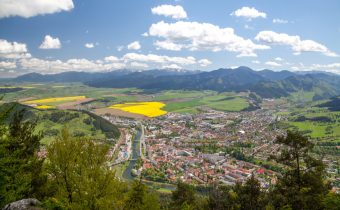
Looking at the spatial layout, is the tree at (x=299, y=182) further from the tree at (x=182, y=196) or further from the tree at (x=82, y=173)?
the tree at (x=182, y=196)

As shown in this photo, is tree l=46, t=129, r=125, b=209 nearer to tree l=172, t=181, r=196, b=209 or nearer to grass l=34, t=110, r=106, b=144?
tree l=172, t=181, r=196, b=209

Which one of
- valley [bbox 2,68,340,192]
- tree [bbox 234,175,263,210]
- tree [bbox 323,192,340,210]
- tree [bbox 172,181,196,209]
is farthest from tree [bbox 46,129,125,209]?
valley [bbox 2,68,340,192]

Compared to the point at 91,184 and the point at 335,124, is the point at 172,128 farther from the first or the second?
the point at 91,184

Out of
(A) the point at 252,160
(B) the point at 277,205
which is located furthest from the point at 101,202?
(A) the point at 252,160

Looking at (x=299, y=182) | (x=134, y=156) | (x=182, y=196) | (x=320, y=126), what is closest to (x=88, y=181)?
(x=299, y=182)

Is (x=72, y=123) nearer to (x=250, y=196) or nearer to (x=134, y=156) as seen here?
(x=134, y=156)
